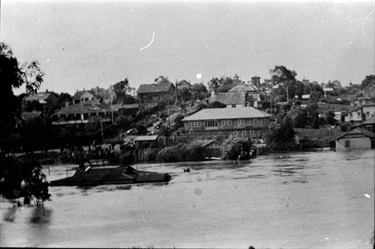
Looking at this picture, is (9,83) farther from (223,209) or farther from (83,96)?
(223,209)

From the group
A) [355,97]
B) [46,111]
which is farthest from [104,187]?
[355,97]

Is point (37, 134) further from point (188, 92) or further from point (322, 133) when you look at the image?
point (322, 133)

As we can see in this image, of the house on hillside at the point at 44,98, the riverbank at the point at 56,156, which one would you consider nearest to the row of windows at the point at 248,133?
the riverbank at the point at 56,156

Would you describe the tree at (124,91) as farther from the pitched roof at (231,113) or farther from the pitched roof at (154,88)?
the pitched roof at (231,113)

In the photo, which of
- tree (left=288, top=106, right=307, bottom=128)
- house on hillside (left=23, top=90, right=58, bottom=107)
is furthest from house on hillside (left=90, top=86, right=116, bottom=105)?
tree (left=288, top=106, right=307, bottom=128)

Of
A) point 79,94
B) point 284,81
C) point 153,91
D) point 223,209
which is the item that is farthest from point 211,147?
point 79,94
